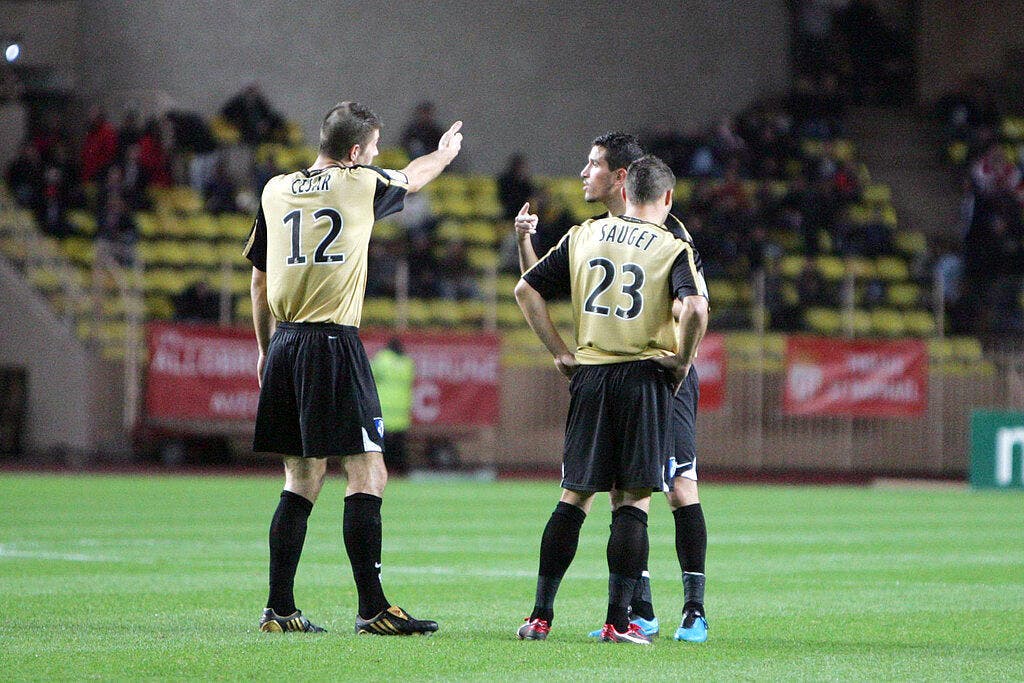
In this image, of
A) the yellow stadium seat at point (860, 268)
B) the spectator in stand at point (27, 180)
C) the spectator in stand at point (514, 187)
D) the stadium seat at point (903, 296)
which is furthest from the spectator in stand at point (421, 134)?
the stadium seat at point (903, 296)

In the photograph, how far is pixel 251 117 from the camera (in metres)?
27.8

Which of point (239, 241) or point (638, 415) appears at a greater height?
point (239, 241)

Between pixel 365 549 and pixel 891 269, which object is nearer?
pixel 365 549

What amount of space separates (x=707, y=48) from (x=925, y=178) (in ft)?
15.7

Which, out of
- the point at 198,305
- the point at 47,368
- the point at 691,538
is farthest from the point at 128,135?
the point at 691,538

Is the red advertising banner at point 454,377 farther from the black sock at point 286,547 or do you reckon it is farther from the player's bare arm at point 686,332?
the player's bare arm at point 686,332

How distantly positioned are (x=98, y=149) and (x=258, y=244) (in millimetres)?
20276

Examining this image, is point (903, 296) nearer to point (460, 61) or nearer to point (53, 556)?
point (460, 61)

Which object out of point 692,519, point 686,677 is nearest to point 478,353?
point 692,519

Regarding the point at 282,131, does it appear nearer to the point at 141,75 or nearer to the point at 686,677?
the point at 141,75

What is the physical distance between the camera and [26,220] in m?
25.3

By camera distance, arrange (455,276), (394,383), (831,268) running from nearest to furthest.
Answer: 1. (394,383)
2. (455,276)
3. (831,268)

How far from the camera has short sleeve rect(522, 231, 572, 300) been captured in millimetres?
7051

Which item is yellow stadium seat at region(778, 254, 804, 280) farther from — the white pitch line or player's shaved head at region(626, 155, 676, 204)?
player's shaved head at region(626, 155, 676, 204)
